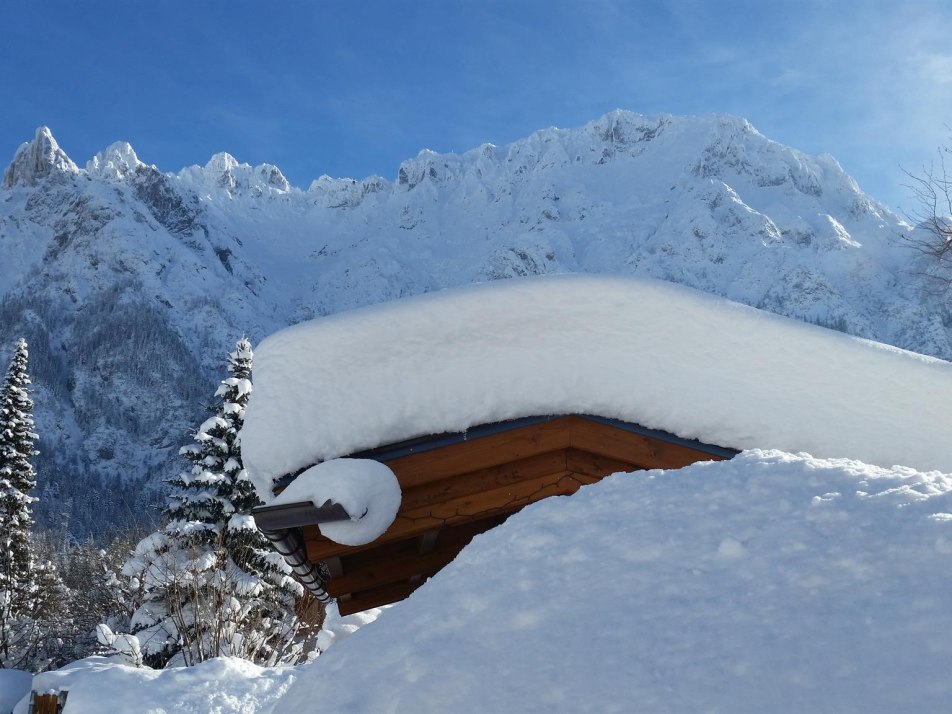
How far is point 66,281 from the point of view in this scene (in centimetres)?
16400

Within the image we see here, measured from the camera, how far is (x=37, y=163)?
637 ft

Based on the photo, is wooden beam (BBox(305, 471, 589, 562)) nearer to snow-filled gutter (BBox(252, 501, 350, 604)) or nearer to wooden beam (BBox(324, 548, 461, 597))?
snow-filled gutter (BBox(252, 501, 350, 604))

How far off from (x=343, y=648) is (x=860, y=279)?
172659mm

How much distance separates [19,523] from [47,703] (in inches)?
636

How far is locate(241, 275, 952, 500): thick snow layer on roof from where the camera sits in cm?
292

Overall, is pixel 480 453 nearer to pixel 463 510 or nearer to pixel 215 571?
pixel 463 510

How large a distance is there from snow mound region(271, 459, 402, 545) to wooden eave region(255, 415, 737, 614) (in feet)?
0.35

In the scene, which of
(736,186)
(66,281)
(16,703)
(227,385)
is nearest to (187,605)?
(227,385)

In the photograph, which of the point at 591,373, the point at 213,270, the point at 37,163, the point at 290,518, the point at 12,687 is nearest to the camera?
the point at 290,518

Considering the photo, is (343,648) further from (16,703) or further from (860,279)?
(860,279)

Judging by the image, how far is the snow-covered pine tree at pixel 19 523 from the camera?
56.4ft

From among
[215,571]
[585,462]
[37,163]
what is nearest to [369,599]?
[585,462]

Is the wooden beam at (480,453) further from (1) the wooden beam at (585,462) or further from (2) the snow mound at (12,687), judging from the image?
(2) the snow mound at (12,687)

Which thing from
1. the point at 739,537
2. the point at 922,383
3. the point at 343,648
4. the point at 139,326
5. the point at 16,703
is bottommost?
the point at 16,703
